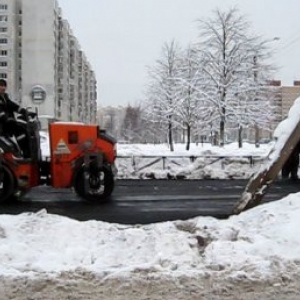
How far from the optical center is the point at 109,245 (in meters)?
6.75

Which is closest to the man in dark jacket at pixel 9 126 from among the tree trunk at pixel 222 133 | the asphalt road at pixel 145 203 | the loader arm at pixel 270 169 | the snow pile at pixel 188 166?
the asphalt road at pixel 145 203

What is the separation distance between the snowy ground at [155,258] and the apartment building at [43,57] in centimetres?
8453

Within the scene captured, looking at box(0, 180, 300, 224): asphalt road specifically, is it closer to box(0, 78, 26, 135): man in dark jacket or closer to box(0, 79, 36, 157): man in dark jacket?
box(0, 79, 36, 157): man in dark jacket

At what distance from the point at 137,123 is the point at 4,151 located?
80.6 metres

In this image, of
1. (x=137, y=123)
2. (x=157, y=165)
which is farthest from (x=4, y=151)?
(x=137, y=123)

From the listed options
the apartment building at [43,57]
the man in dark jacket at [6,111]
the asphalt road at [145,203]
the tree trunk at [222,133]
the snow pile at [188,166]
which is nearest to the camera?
the asphalt road at [145,203]

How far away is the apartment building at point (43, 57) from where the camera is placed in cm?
10631

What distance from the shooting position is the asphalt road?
33.4 ft

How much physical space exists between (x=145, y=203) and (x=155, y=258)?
575cm

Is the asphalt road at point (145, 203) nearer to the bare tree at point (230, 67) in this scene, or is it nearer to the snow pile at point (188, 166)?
the snow pile at point (188, 166)

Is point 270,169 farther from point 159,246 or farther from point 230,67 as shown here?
point 230,67

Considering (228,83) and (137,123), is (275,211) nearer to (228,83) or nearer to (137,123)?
(228,83)

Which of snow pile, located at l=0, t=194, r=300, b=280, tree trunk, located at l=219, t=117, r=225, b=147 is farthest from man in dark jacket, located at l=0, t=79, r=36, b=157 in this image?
tree trunk, located at l=219, t=117, r=225, b=147

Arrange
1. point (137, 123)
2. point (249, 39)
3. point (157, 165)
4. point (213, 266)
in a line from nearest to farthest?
point (213, 266) → point (157, 165) → point (249, 39) → point (137, 123)
